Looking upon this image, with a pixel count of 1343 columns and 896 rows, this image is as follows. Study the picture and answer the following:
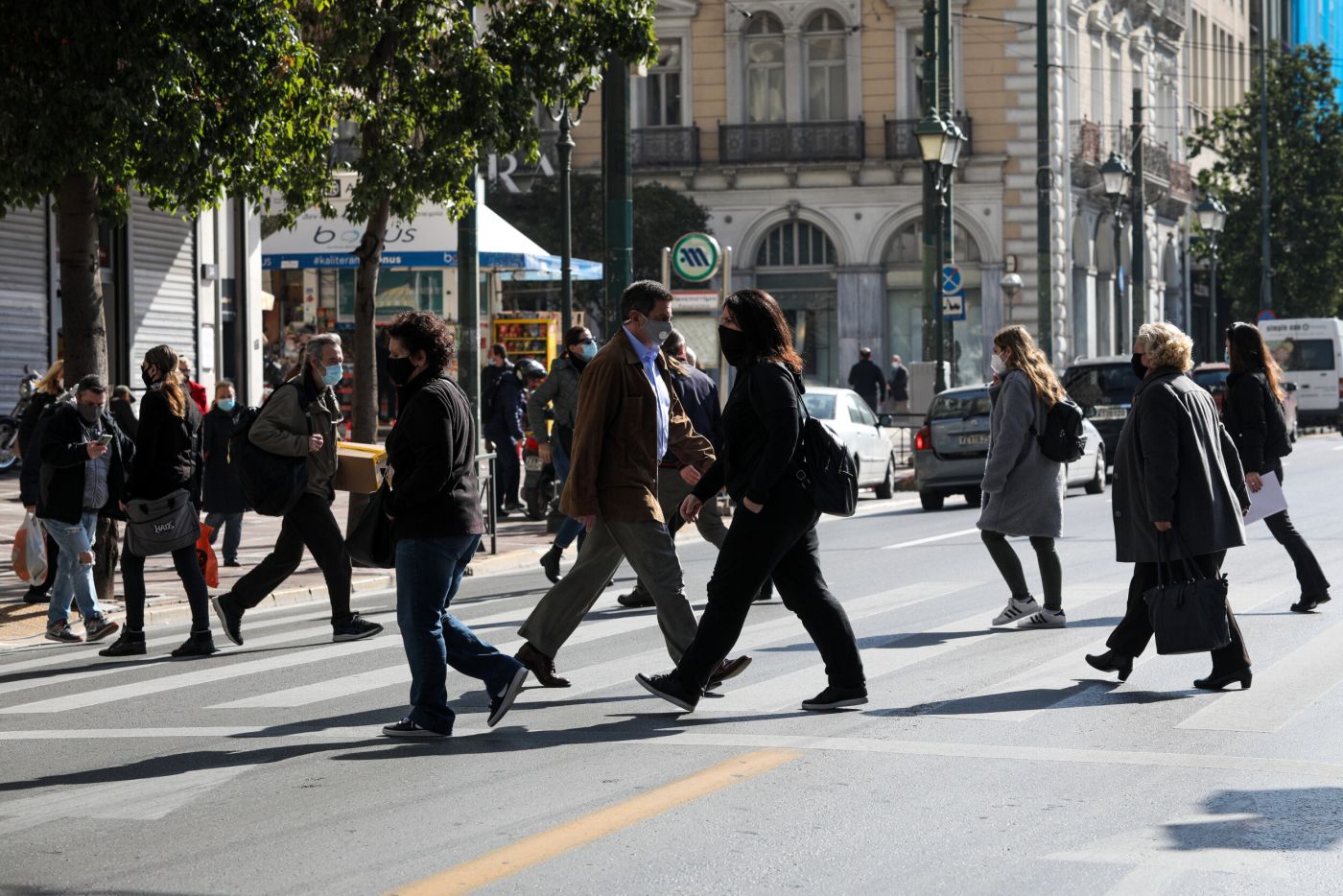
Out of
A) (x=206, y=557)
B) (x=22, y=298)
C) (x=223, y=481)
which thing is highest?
(x=22, y=298)

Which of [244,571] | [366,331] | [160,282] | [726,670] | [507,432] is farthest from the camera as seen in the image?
[160,282]

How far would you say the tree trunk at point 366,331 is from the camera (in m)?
16.6

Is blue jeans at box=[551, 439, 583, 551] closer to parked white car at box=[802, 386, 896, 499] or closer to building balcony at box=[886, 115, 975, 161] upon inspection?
parked white car at box=[802, 386, 896, 499]

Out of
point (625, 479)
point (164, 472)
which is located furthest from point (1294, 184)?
point (625, 479)

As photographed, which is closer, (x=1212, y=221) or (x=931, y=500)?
(x=931, y=500)

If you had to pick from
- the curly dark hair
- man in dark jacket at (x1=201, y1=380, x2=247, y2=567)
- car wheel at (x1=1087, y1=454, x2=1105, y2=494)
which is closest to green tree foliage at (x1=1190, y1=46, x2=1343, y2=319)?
car wheel at (x1=1087, y1=454, x2=1105, y2=494)

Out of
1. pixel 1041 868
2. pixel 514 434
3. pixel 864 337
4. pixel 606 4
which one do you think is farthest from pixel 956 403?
pixel 864 337

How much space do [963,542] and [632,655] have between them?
7779 mm

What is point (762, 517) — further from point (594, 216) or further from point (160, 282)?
point (594, 216)

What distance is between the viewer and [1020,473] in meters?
11.7

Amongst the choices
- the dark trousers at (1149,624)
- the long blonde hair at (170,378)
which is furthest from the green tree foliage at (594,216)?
the dark trousers at (1149,624)

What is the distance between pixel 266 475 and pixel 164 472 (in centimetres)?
61

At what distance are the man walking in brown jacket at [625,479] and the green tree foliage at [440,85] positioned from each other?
25.3ft

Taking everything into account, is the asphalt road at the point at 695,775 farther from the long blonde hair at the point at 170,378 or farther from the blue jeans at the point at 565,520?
the blue jeans at the point at 565,520
